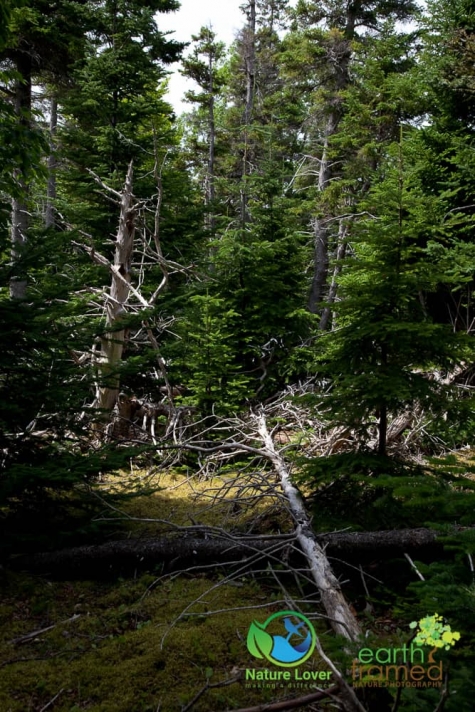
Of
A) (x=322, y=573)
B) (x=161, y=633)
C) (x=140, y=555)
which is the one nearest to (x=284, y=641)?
(x=322, y=573)

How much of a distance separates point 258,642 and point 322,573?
0.64m

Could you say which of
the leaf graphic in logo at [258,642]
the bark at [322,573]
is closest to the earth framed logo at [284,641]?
the leaf graphic in logo at [258,642]

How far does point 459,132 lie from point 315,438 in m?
7.22

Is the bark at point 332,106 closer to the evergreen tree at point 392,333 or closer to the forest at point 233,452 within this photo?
the forest at point 233,452

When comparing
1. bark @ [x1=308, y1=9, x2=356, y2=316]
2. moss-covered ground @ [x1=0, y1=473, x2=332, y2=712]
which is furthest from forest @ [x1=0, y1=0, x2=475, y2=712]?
bark @ [x1=308, y1=9, x2=356, y2=316]

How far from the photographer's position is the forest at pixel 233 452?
2.57 meters

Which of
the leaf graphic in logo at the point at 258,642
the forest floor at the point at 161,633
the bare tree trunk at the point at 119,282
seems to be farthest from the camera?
the bare tree trunk at the point at 119,282

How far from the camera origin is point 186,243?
10.1m

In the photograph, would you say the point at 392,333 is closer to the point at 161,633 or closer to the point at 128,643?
the point at 161,633

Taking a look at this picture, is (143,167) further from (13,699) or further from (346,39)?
(13,699)

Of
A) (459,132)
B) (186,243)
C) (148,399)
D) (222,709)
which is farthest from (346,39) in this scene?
(222,709)

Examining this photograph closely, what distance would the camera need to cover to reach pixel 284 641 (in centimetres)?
292

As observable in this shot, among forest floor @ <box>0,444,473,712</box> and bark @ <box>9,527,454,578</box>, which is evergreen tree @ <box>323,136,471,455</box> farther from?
forest floor @ <box>0,444,473,712</box>

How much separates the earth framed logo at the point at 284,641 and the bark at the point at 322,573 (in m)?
0.20
